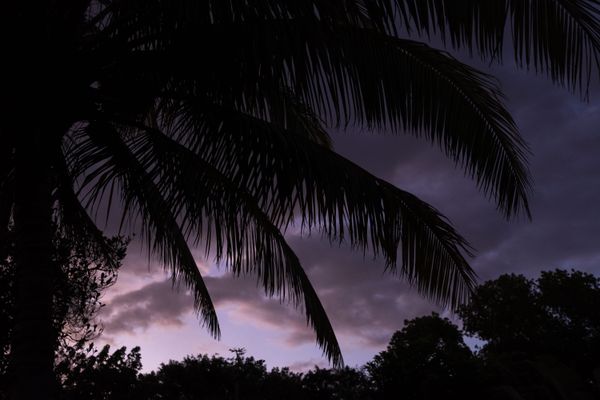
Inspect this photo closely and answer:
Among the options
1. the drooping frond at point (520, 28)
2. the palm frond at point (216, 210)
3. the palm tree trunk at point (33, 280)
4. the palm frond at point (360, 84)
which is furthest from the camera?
the palm frond at point (216, 210)

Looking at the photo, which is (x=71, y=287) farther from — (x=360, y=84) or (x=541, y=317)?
(x=541, y=317)

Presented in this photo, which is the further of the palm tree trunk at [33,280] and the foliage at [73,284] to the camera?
the foliage at [73,284]


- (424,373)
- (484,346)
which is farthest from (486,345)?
(424,373)

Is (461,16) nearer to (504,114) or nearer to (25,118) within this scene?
(504,114)

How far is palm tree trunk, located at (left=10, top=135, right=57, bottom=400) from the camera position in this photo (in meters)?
4.16

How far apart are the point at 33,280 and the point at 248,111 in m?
2.14

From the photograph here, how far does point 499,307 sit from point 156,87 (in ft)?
133

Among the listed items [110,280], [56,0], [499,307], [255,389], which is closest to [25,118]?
[56,0]

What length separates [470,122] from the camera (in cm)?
454

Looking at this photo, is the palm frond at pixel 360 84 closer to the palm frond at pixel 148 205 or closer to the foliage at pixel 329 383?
the palm frond at pixel 148 205

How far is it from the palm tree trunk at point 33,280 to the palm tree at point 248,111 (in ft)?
0.03

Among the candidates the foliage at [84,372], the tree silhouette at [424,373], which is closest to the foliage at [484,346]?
the tree silhouette at [424,373]

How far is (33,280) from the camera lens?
174 inches

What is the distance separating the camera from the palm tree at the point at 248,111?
153 inches
